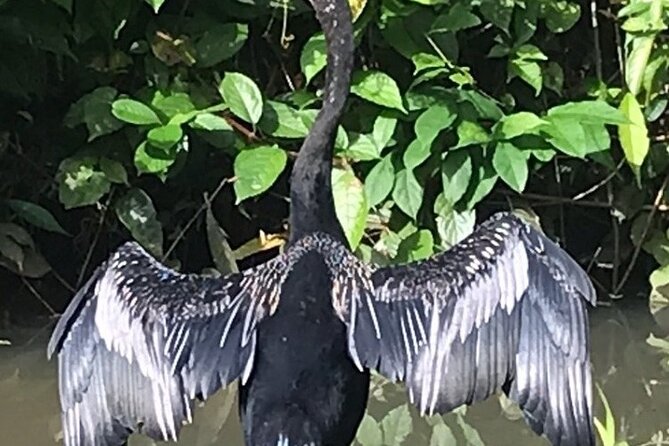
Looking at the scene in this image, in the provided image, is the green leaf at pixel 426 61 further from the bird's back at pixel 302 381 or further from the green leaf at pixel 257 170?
the bird's back at pixel 302 381

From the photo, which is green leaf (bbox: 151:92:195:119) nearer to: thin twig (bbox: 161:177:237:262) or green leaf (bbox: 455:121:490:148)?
thin twig (bbox: 161:177:237:262)

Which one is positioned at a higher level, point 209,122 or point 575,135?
point 209,122

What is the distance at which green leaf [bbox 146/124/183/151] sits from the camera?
409 centimetres

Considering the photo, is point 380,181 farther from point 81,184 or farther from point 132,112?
point 81,184

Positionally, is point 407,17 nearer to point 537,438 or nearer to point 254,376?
point 537,438

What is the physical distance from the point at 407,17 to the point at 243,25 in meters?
0.46

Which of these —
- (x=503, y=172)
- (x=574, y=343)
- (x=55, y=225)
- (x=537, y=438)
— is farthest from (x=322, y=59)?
(x=574, y=343)

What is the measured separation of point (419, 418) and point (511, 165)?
2.81ft

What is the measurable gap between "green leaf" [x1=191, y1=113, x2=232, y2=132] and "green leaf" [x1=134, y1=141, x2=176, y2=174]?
97 millimetres

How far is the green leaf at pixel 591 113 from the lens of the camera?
13.5ft

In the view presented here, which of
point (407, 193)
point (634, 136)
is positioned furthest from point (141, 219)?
point (634, 136)

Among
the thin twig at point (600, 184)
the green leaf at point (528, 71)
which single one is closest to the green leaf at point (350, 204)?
the green leaf at point (528, 71)

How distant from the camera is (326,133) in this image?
117 inches

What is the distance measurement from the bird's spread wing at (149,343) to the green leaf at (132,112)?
3.68 feet
